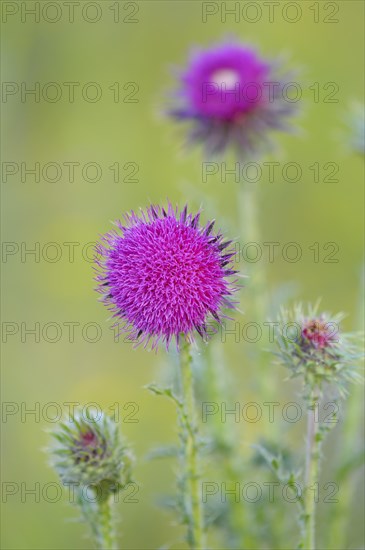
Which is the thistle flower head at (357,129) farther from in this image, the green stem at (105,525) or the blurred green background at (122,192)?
the blurred green background at (122,192)

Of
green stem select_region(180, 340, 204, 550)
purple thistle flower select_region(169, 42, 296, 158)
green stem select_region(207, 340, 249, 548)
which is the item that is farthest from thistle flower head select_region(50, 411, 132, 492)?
purple thistle flower select_region(169, 42, 296, 158)

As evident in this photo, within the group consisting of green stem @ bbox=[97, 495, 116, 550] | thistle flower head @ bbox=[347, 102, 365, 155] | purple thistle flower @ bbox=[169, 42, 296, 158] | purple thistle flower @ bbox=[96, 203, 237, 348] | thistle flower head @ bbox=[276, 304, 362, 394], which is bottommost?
green stem @ bbox=[97, 495, 116, 550]

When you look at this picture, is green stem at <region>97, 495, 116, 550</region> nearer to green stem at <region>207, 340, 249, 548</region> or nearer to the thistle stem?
the thistle stem

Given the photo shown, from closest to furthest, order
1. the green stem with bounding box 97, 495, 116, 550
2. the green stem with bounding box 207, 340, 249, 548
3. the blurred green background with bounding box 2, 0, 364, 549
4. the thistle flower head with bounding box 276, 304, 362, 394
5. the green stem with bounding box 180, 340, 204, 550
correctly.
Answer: the thistle flower head with bounding box 276, 304, 362, 394 → the green stem with bounding box 180, 340, 204, 550 → the green stem with bounding box 97, 495, 116, 550 → the green stem with bounding box 207, 340, 249, 548 → the blurred green background with bounding box 2, 0, 364, 549

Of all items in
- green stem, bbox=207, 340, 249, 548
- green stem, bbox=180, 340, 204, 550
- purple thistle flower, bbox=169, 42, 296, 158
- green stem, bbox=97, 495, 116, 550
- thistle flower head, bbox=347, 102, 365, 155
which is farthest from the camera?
purple thistle flower, bbox=169, 42, 296, 158

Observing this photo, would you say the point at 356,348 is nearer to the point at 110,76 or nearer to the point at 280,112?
the point at 280,112

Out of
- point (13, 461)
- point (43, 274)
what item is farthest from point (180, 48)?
point (13, 461)
